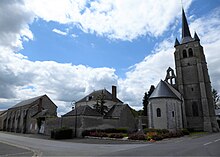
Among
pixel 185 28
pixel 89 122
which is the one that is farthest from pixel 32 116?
pixel 185 28

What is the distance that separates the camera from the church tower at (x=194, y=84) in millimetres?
42906

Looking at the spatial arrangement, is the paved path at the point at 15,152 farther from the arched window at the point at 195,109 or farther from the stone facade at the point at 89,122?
the arched window at the point at 195,109

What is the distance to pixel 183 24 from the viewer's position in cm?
5281

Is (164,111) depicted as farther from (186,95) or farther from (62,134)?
(62,134)

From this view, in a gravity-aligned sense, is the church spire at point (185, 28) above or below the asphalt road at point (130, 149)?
above

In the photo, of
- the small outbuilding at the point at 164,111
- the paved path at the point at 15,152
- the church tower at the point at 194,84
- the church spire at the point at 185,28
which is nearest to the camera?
the paved path at the point at 15,152

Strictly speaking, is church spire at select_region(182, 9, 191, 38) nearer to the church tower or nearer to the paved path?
the church tower

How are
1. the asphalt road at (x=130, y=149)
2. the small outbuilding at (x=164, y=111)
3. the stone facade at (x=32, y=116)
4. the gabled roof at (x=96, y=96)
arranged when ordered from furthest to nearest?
the gabled roof at (x=96, y=96) < the stone facade at (x=32, y=116) < the small outbuilding at (x=164, y=111) < the asphalt road at (x=130, y=149)

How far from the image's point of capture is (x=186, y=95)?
1809 inches

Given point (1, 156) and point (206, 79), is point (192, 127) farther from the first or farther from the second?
point (1, 156)

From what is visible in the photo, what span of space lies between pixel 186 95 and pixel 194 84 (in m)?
3.09

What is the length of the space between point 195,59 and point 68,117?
32246 mm

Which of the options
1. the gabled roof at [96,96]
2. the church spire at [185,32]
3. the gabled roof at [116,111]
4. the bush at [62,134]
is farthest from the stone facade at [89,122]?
the church spire at [185,32]

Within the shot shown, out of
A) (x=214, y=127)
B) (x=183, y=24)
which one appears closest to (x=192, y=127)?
(x=214, y=127)
